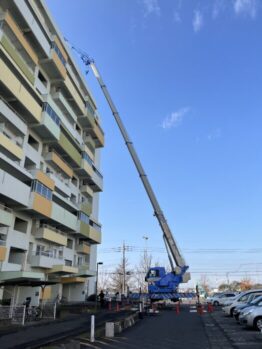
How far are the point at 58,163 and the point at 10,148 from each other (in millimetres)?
10805

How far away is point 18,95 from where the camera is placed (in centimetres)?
3056

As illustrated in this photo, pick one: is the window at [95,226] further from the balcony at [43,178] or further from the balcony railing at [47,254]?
the balcony at [43,178]

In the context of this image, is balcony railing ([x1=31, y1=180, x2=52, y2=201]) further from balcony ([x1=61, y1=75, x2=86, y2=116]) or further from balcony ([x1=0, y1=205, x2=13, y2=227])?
balcony ([x1=61, y1=75, x2=86, y2=116])

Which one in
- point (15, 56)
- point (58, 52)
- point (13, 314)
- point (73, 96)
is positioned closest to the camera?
point (13, 314)

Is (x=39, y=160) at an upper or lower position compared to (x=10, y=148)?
upper

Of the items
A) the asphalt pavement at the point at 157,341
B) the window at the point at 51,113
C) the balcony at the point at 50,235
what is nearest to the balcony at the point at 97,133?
the window at the point at 51,113

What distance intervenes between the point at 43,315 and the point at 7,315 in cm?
539

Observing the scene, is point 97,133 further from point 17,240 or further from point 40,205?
point 17,240

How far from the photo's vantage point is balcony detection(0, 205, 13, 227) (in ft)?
93.8

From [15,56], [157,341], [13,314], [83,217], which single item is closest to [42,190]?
[15,56]

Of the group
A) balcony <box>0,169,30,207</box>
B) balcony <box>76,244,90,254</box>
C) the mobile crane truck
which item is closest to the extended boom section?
the mobile crane truck

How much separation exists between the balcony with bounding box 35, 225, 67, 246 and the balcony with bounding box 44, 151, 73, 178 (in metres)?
7.37

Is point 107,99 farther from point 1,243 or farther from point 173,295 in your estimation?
point 173,295

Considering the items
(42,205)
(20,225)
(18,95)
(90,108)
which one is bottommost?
(20,225)
